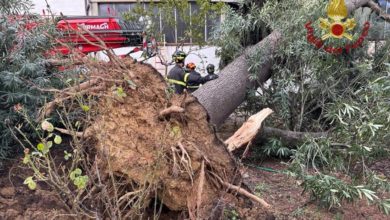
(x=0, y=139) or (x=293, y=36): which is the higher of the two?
(x=293, y=36)

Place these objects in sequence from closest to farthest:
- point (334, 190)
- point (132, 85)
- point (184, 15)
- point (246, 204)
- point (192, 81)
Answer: point (246, 204) → point (334, 190) → point (132, 85) → point (192, 81) → point (184, 15)

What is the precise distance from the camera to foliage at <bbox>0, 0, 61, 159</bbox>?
13.1 ft

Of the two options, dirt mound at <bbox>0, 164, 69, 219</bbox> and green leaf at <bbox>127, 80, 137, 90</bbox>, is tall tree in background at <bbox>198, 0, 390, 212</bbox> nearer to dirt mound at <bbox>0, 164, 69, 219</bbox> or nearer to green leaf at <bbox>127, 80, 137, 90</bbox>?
green leaf at <bbox>127, 80, 137, 90</bbox>

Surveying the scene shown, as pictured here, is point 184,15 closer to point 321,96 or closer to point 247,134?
point 321,96

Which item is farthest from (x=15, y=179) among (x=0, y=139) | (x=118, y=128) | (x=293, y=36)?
(x=293, y=36)

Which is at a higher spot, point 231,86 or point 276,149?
point 231,86

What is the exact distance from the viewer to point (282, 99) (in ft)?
16.3

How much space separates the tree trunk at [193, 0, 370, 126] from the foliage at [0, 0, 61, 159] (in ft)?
6.32

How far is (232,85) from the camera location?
17.2 ft

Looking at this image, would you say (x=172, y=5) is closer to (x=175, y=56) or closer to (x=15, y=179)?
(x=175, y=56)

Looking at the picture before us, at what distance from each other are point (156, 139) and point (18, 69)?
6.74 feet

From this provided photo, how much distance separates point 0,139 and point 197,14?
5131 mm

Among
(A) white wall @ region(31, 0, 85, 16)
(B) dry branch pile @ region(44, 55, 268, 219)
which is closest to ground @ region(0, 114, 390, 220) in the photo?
(B) dry branch pile @ region(44, 55, 268, 219)

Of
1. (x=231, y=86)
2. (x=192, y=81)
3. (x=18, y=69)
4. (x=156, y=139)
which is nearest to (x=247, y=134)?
(x=156, y=139)
